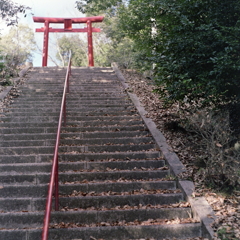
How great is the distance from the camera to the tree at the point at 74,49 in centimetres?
3250

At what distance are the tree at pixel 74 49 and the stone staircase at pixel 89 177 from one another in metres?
23.5

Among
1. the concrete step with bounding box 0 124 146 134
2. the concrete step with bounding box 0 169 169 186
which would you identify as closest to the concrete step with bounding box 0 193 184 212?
the concrete step with bounding box 0 169 169 186

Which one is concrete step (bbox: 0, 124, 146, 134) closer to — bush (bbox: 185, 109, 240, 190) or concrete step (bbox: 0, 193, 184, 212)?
bush (bbox: 185, 109, 240, 190)

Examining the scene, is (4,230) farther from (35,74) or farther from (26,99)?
(35,74)

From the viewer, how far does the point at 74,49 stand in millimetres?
33969

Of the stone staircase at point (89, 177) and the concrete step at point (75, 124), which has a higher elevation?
the concrete step at point (75, 124)

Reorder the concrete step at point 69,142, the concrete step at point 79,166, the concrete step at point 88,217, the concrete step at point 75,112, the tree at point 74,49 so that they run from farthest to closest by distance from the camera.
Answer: the tree at point 74,49 → the concrete step at point 75,112 → the concrete step at point 69,142 → the concrete step at point 79,166 → the concrete step at point 88,217

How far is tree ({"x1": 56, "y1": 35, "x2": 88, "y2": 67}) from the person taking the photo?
1280 inches

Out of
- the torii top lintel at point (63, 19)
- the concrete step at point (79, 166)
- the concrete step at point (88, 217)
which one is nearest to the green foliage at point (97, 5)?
the torii top lintel at point (63, 19)

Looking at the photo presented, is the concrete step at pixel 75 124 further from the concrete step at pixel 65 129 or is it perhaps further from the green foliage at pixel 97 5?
the green foliage at pixel 97 5

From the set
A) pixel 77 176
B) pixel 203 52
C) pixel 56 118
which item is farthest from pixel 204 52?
pixel 56 118

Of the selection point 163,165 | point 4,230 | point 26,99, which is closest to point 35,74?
point 26,99

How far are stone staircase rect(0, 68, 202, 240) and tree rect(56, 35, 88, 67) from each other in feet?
77.0

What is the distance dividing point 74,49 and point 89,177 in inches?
1185
